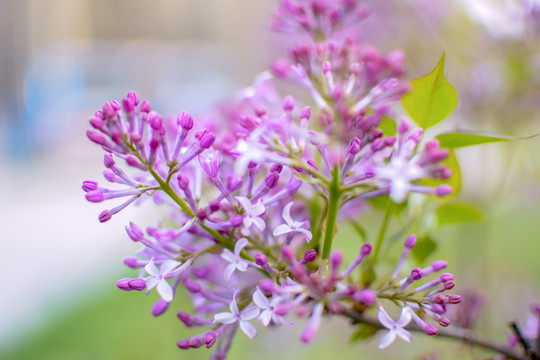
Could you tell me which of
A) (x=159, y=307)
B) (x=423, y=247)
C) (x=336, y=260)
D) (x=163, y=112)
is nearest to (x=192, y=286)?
(x=159, y=307)

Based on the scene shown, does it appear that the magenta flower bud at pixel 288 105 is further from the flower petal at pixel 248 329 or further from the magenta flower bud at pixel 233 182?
the flower petal at pixel 248 329

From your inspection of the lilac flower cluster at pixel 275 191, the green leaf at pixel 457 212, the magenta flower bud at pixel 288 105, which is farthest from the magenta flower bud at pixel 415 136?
the green leaf at pixel 457 212

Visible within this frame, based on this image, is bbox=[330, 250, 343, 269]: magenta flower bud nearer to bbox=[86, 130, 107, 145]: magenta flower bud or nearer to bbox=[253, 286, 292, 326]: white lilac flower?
bbox=[253, 286, 292, 326]: white lilac flower

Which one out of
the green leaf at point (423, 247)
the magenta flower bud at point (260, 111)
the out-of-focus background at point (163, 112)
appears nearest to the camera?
the magenta flower bud at point (260, 111)

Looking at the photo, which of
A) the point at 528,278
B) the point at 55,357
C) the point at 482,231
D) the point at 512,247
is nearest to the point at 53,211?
the point at 55,357

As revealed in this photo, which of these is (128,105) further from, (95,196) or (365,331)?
(365,331)

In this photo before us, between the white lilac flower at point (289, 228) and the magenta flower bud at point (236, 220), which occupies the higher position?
the magenta flower bud at point (236, 220)

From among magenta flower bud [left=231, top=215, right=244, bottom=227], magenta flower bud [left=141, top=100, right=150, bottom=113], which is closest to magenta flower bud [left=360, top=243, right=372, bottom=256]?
magenta flower bud [left=231, top=215, right=244, bottom=227]
